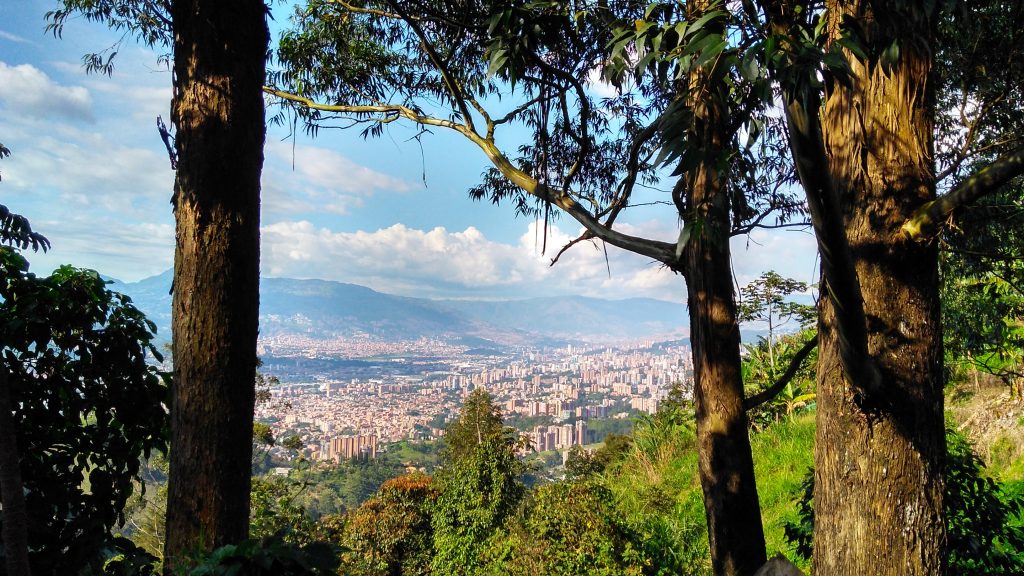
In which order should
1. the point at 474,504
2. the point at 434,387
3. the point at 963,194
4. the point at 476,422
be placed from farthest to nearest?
1. the point at 434,387
2. the point at 476,422
3. the point at 474,504
4. the point at 963,194

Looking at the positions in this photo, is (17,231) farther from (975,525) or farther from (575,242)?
(975,525)

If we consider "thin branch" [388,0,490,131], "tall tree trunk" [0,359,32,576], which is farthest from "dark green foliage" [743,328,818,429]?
"tall tree trunk" [0,359,32,576]

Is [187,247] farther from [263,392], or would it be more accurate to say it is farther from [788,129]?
[263,392]

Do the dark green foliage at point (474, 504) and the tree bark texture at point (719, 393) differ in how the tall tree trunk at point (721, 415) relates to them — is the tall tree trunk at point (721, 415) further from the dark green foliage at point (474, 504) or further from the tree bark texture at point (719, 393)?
the dark green foliage at point (474, 504)

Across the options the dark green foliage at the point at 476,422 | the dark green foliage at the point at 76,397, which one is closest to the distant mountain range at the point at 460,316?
the dark green foliage at the point at 476,422

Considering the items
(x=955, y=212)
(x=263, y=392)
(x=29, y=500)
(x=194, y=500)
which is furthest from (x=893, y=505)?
(x=263, y=392)

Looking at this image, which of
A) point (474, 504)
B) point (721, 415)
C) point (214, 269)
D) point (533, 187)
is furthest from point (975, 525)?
point (474, 504)

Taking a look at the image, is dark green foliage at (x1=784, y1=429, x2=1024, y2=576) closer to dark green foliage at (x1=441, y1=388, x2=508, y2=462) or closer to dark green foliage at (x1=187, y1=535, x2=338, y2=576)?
dark green foliage at (x1=187, y1=535, x2=338, y2=576)
